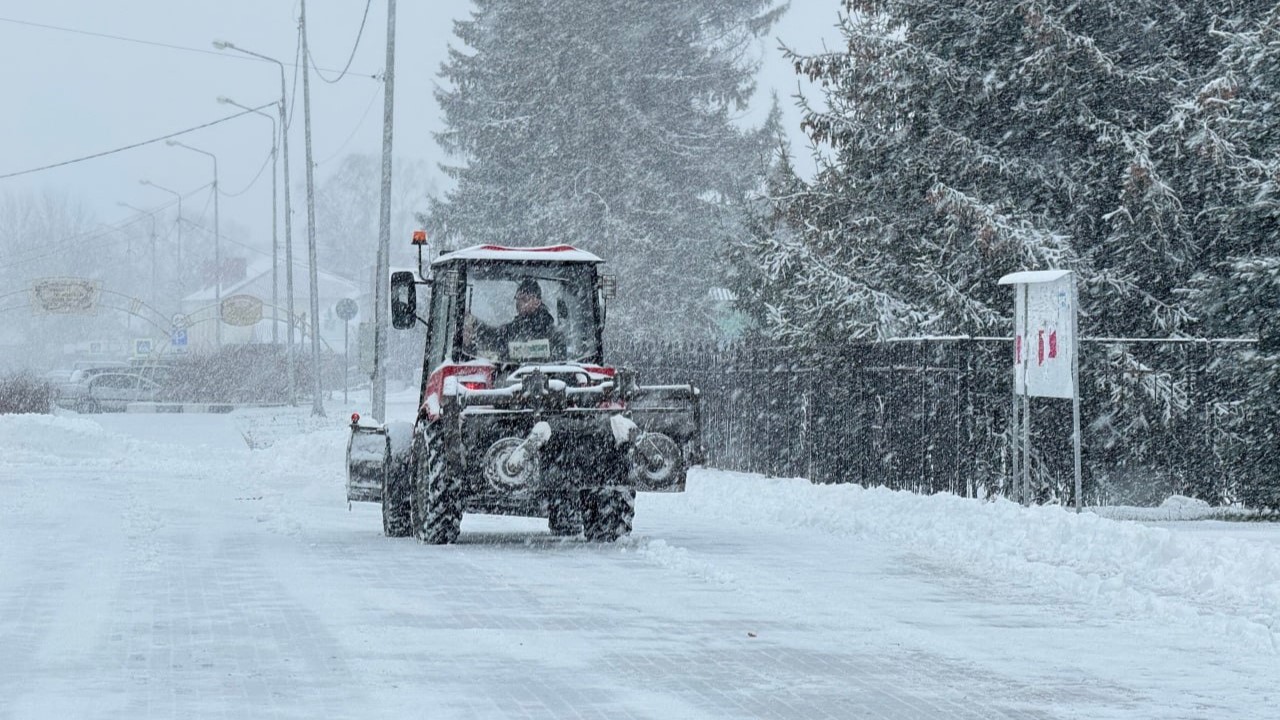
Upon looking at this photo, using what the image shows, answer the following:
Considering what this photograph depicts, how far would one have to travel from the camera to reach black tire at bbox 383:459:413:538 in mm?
17250

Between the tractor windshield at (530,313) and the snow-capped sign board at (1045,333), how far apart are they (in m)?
3.90

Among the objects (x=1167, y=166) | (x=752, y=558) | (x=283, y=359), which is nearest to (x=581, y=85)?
(x=283, y=359)

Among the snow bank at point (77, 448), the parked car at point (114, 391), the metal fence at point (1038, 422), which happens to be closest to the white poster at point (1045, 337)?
the metal fence at point (1038, 422)

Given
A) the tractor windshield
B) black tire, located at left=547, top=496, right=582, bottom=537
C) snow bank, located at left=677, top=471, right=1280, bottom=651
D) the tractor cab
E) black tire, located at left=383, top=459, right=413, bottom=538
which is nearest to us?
snow bank, located at left=677, top=471, right=1280, bottom=651

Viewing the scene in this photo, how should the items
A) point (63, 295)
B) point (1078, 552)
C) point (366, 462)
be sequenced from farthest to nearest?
point (63, 295) → point (366, 462) → point (1078, 552)

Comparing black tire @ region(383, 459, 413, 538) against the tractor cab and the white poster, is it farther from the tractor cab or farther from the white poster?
the white poster

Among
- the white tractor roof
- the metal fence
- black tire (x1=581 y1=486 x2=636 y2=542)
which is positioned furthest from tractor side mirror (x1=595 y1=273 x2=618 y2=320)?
the metal fence

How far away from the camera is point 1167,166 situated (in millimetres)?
23531

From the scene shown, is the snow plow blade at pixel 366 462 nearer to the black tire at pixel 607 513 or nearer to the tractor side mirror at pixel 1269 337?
the black tire at pixel 607 513

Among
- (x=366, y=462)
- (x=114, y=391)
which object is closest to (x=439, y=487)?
(x=366, y=462)

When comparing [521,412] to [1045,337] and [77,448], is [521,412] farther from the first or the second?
[77,448]

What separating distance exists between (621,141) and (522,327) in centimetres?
3738

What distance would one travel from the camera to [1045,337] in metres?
17.4

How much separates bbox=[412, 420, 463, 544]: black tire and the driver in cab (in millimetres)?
919
